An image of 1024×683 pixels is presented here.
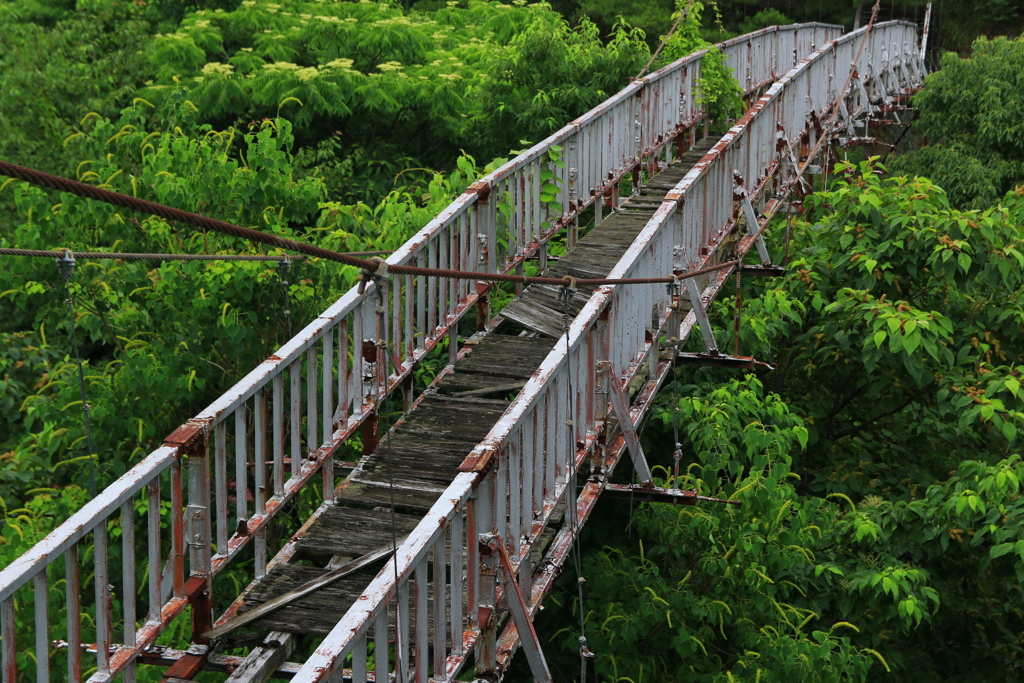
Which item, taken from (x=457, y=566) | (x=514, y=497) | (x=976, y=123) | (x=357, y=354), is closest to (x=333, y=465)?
(x=357, y=354)

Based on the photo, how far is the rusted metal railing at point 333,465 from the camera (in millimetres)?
3994

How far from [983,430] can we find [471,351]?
4.58 m

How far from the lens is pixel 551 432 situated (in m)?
5.28

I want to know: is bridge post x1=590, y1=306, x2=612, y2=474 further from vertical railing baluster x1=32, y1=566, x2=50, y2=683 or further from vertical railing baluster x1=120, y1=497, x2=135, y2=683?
vertical railing baluster x1=32, y1=566, x2=50, y2=683

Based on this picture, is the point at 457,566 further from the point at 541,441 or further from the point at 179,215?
the point at 179,215

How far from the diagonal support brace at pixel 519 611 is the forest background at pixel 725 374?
3.46 ft

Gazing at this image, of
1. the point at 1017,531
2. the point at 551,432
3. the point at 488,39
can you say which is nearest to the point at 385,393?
the point at 551,432

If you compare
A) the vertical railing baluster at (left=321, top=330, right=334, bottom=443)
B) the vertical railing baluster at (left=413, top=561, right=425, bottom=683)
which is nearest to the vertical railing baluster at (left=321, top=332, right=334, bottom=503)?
the vertical railing baluster at (left=321, top=330, right=334, bottom=443)

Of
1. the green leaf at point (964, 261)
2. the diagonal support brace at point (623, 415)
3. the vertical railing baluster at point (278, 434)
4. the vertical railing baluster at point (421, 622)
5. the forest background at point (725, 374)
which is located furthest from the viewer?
the green leaf at point (964, 261)

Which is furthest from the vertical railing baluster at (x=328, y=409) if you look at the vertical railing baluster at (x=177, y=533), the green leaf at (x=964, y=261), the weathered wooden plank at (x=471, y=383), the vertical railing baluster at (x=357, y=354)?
the green leaf at (x=964, y=261)

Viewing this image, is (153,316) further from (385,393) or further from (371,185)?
(371,185)

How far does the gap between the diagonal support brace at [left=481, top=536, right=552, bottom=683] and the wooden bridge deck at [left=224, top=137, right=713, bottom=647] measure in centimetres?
56

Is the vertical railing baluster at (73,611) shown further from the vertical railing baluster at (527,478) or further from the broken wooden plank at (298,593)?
the vertical railing baluster at (527,478)

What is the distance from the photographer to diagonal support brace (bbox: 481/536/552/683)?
4.46m
